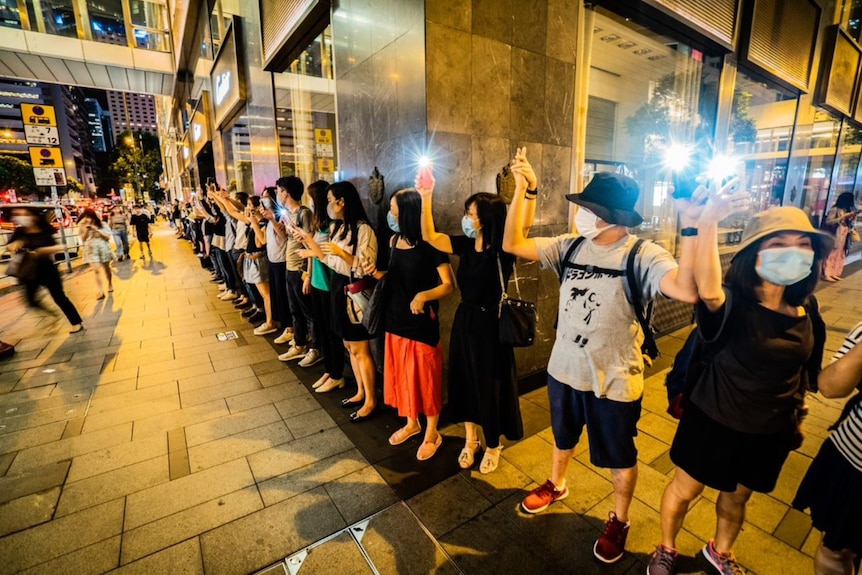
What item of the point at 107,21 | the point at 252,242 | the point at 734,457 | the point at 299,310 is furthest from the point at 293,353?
the point at 107,21

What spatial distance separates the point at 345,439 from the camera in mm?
3418

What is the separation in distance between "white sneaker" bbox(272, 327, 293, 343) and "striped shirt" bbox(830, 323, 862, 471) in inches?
221

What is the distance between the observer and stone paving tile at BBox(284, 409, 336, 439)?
355cm

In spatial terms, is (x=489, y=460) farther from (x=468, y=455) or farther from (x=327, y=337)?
(x=327, y=337)

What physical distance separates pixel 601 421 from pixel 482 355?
879mm

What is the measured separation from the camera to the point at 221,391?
4.36m

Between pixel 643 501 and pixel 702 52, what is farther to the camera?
pixel 702 52

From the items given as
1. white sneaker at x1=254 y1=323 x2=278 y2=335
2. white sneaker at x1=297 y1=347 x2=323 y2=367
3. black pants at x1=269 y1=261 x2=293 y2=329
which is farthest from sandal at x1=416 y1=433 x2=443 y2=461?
white sneaker at x1=254 y1=323 x2=278 y2=335

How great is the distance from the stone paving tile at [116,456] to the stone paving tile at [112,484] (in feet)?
0.21

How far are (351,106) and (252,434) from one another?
3517 mm

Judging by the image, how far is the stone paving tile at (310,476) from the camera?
2786mm

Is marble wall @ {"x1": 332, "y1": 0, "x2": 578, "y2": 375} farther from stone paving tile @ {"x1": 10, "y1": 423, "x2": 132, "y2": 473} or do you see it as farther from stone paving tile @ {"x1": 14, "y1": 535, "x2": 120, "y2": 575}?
stone paving tile @ {"x1": 10, "y1": 423, "x2": 132, "y2": 473}

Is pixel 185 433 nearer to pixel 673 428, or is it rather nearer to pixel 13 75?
pixel 673 428

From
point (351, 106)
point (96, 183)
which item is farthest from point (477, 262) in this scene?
point (96, 183)
